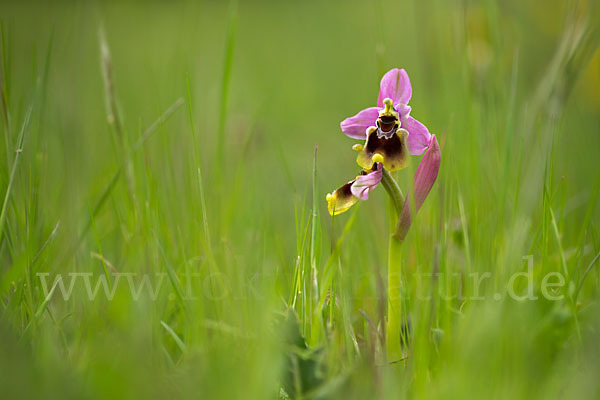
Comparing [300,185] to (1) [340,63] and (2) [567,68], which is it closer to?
(2) [567,68]

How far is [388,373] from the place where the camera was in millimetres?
805

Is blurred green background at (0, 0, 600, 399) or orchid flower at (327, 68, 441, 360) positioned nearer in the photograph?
blurred green background at (0, 0, 600, 399)

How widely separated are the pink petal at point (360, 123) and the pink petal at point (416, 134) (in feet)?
0.20

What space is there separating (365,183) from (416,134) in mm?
169

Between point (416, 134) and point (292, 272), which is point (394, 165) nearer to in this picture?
point (416, 134)

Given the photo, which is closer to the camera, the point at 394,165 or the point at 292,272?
the point at 394,165

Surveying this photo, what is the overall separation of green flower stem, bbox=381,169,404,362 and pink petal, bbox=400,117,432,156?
104mm

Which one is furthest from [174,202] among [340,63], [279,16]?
[279,16]

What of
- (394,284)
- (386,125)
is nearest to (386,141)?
(386,125)

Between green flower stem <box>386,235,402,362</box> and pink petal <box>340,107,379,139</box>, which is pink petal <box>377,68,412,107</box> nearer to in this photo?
pink petal <box>340,107,379,139</box>

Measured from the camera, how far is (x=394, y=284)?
1.01m

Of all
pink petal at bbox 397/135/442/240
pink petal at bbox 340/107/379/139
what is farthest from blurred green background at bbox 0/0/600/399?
pink petal at bbox 340/107/379/139

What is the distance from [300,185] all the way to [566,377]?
228 cm

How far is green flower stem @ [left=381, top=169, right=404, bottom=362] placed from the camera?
3.18 ft
